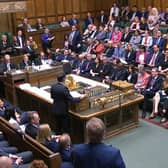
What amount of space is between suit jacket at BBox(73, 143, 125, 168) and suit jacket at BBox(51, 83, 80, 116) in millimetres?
3714

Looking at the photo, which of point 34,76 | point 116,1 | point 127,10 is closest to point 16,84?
point 34,76

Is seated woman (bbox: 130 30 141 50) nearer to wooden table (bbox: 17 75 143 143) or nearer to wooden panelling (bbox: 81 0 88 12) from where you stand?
wooden table (bbox: 17 75 143 143)

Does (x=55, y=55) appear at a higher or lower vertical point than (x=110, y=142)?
higher

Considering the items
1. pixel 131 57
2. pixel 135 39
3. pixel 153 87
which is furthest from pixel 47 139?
pixel 135 39

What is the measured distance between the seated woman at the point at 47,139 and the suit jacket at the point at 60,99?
163 cm

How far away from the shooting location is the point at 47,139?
16.7ft

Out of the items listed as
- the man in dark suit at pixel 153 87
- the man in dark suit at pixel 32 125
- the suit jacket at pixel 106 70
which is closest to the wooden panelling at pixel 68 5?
the suit jacket at pixel 106 70

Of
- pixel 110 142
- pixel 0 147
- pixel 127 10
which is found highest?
pixel 127 10

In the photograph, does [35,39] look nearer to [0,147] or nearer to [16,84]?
[16,84]

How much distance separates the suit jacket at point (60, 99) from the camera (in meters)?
6.64

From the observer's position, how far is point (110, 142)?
23.2 ft

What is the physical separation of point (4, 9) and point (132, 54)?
5.18 metres

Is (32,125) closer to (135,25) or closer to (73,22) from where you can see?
(135,25)

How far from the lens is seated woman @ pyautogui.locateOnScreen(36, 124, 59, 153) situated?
4996 mm
